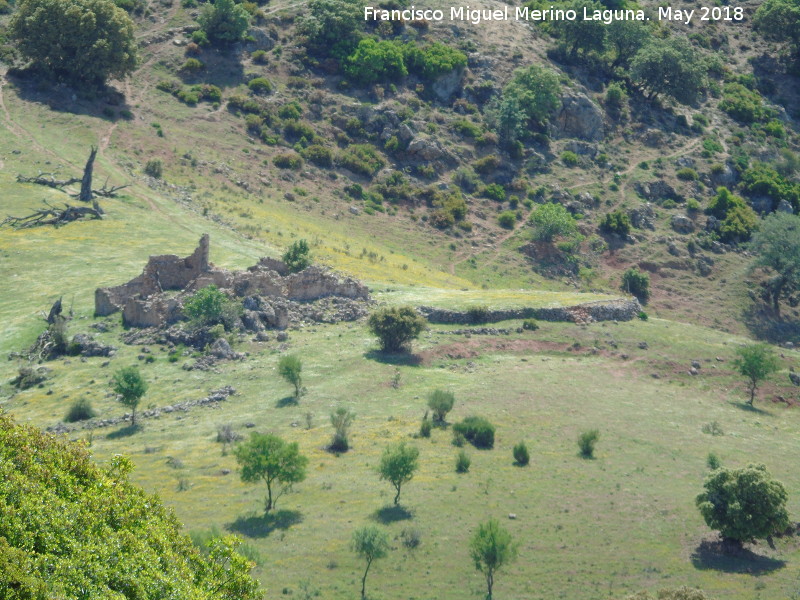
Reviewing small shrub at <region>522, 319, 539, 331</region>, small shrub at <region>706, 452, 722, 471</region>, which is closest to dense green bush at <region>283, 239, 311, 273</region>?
small shrub at <region>522, 319, 539, 331</region>

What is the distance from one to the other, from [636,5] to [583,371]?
95.4 metres

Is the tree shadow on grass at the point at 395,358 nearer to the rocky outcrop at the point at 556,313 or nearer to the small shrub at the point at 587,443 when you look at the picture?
the rocky outcrop at the point at 556,313

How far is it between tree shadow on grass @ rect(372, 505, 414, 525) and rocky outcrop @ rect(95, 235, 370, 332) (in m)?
20.7

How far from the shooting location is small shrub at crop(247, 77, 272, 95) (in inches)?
3948

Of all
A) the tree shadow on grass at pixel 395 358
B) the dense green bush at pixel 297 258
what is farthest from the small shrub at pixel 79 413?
the dense green bush at pixel 297 258

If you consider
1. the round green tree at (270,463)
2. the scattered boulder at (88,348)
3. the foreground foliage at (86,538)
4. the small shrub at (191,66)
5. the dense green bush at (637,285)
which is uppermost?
the small shrub at (191,66)

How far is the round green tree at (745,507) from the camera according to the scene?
113 ft

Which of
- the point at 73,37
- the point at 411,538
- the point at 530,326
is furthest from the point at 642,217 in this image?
the point at 411,538

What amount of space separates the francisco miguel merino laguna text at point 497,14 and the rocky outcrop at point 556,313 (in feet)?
207

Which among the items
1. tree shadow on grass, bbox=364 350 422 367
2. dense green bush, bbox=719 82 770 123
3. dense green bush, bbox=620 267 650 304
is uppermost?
dense green bush, bbox=719 82 770 123

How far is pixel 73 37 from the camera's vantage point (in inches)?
3570

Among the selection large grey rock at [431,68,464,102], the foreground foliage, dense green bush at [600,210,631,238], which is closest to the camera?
the foreground foliage

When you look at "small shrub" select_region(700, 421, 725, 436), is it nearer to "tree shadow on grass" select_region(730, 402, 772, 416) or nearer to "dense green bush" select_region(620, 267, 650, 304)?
"tree shadow on grass" select_region(730, 402, 772, 416)

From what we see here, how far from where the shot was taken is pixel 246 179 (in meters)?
87.3
